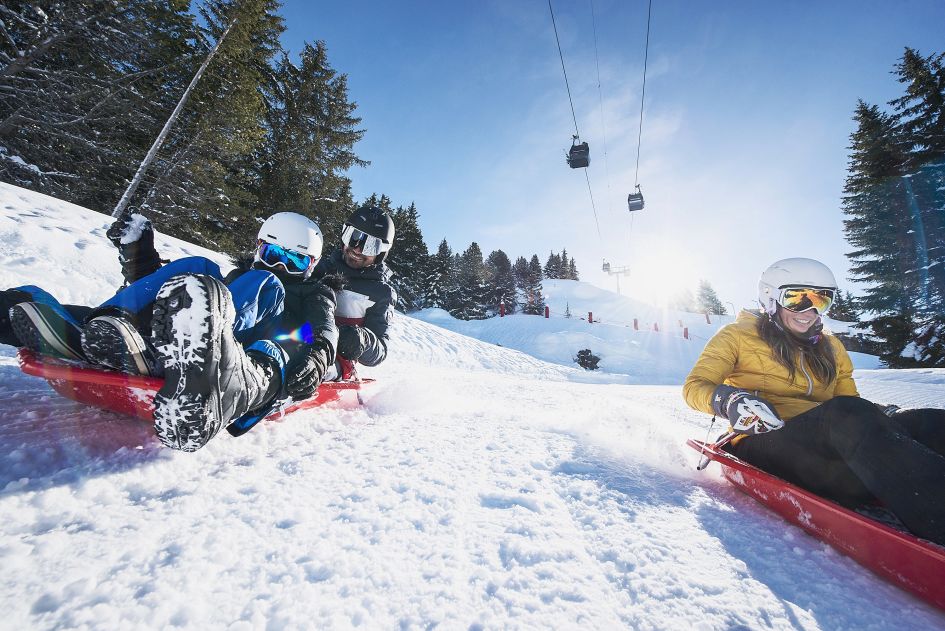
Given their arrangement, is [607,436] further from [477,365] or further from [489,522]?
[477,365]

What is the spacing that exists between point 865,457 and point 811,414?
0.35 metres

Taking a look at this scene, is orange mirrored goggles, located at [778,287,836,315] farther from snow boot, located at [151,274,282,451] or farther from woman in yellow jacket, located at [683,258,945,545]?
snow boot, located at [151,274,282,451]

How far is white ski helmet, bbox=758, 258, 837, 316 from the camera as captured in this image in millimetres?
2650

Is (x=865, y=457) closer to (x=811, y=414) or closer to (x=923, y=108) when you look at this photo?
(x=811, y=414)

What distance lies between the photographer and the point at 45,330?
5.61 feet

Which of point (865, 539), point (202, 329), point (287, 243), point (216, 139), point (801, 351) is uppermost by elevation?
point (216, 139)

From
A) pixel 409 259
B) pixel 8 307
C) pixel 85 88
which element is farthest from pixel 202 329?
pixel 409 259

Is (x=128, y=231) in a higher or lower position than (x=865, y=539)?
higher

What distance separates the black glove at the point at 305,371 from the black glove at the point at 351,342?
0.79 m

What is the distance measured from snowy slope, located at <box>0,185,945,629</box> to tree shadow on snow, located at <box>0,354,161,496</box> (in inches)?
0.4

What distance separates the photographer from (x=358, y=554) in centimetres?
125

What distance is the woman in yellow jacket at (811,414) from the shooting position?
1.56 metres

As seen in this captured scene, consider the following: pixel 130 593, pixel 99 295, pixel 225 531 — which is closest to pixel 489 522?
pixel 225 531

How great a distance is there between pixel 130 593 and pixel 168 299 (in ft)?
2.96
